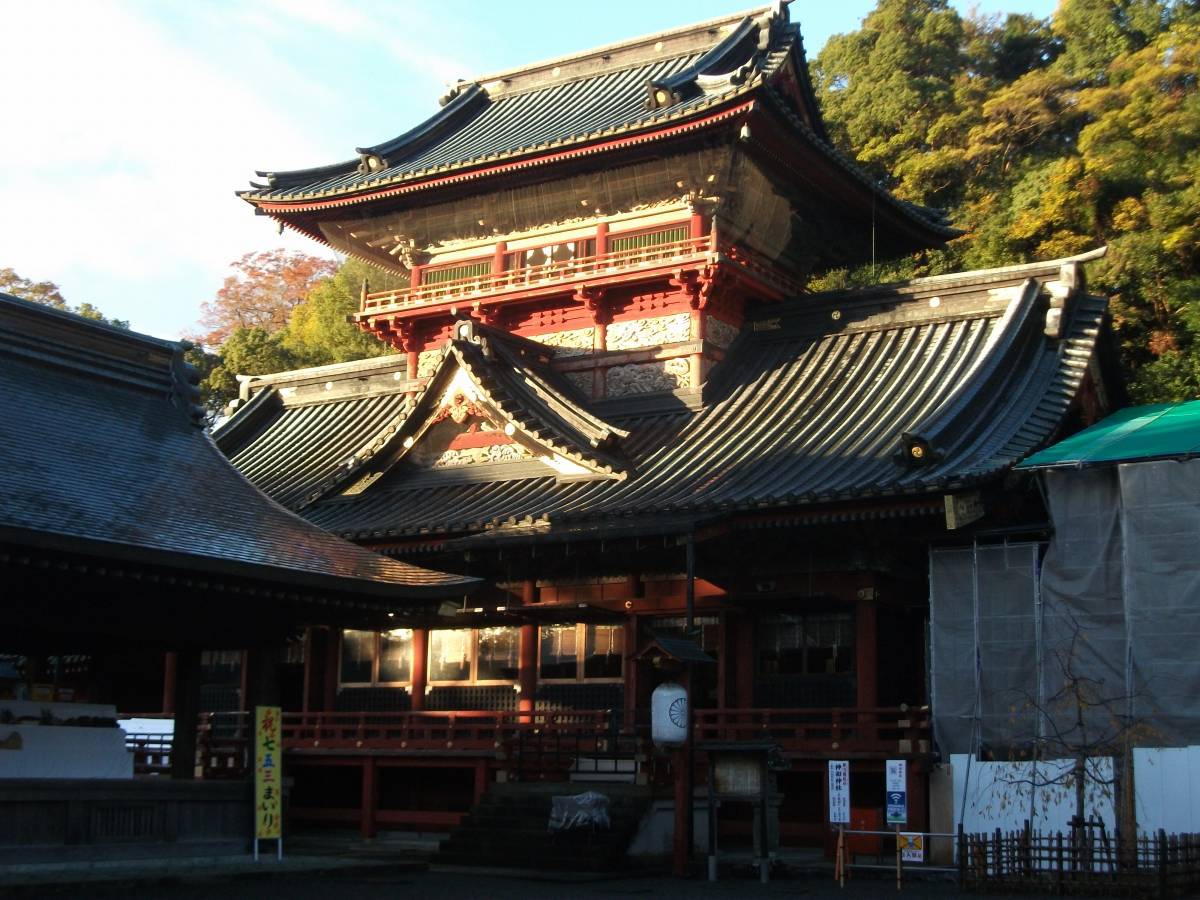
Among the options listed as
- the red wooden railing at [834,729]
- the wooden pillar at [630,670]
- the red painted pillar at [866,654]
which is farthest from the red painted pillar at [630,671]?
the red painted pillar at [866,654]

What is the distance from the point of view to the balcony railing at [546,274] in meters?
27.7

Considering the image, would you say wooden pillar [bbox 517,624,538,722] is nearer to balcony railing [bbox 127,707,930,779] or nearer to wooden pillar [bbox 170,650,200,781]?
balcony railing [bbox 127,707,930,779]

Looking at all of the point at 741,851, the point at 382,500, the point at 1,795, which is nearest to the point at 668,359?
the point at 382,500

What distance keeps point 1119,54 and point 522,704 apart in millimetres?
36126

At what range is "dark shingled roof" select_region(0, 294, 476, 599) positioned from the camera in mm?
16172

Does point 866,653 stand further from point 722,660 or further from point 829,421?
point 829,421

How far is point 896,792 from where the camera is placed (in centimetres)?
1880

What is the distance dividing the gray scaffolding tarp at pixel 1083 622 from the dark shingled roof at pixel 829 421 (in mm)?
1487

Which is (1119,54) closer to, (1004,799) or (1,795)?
(1004,799)

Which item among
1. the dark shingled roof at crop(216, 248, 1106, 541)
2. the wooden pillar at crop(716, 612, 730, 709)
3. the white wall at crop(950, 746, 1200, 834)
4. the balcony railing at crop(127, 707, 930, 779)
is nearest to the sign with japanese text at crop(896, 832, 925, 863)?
the white wall at crop(950, 746, 1200, 834)

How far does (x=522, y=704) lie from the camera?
81.2ft

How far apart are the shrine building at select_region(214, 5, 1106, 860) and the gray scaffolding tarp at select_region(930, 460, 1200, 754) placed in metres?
0.74

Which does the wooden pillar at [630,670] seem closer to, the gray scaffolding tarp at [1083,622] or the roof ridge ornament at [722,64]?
the gray scaffolding tarp at [1083,622]

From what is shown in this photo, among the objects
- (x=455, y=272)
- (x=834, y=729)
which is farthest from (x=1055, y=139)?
(x=834, y=729)
